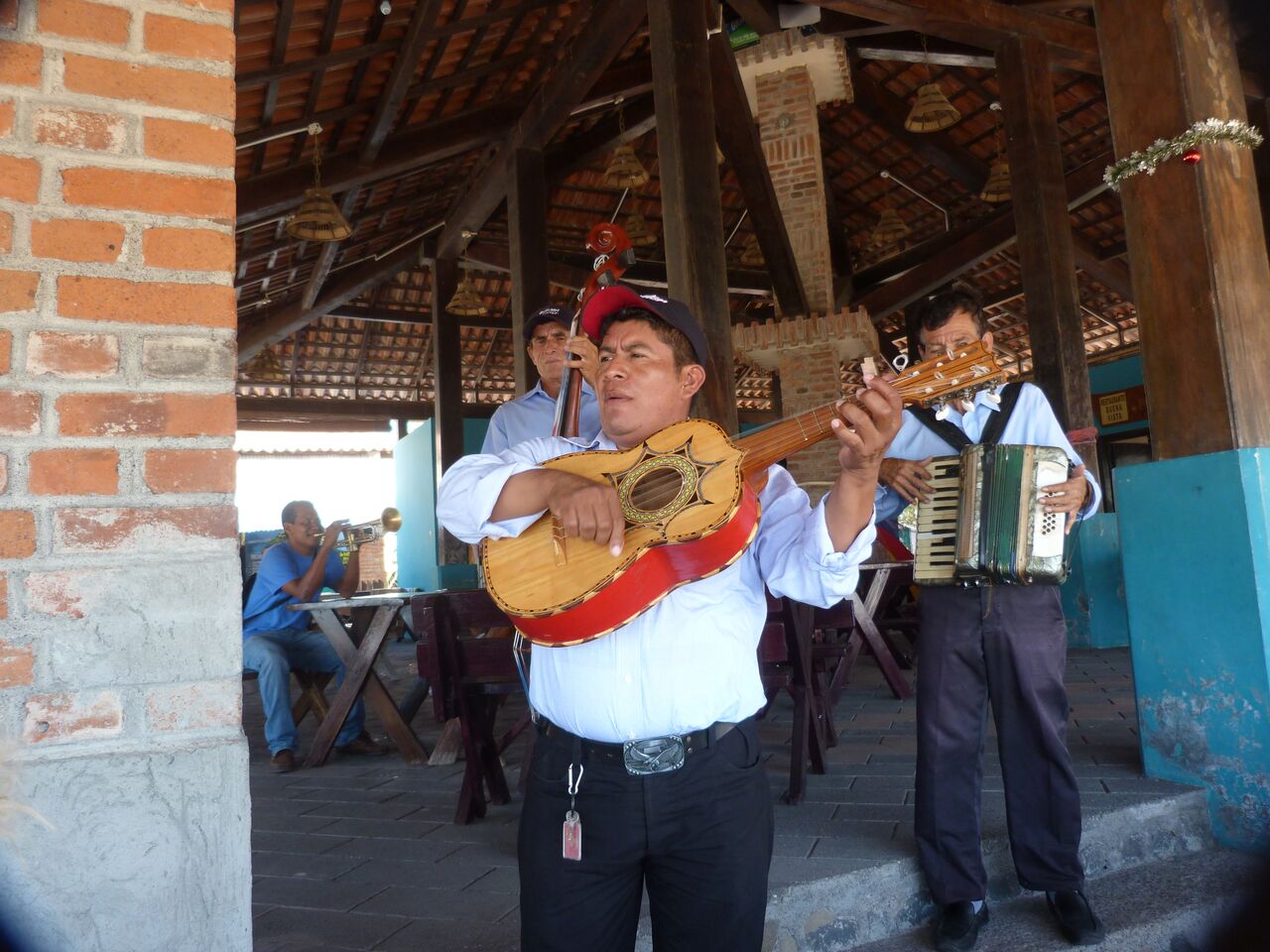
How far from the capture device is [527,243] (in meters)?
8.76

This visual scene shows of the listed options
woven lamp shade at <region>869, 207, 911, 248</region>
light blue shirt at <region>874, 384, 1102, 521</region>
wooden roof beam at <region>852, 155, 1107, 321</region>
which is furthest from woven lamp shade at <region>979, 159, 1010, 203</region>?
light blue shirt at <region>874, 384, 1102, 521</region>

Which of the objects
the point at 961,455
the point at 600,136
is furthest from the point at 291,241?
the point at 961,455

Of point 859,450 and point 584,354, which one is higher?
point 584,354

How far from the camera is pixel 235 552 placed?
1438 millimetres

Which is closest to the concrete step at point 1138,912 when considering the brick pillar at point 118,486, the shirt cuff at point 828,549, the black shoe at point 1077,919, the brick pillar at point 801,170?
the black shoe at point 1077,919

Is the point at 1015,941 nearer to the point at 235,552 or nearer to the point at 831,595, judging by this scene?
the point at 831,595

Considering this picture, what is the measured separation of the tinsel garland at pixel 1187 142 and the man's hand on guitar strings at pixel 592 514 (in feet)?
9.03

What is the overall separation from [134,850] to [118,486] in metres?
0.52

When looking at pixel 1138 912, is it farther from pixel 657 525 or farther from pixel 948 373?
pixel 657 525

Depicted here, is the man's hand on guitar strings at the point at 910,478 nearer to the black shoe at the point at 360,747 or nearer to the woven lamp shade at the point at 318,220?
the black shoe at the point at 360,747

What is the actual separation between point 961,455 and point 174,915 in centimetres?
198

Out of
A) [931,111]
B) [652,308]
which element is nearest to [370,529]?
[652,308]

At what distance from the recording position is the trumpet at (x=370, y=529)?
504cm

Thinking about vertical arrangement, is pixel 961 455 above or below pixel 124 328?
below
